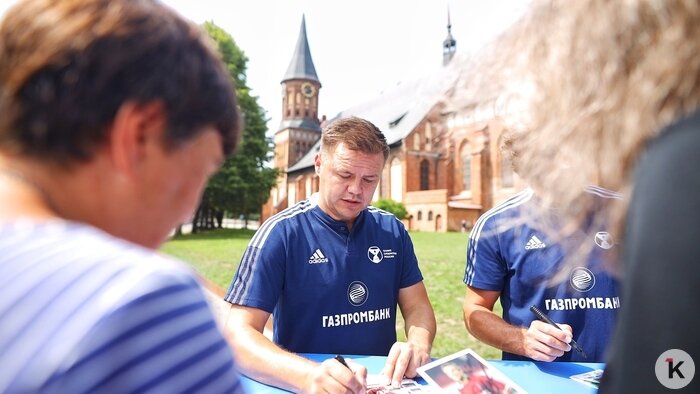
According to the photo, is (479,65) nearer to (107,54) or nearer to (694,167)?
(694,167)

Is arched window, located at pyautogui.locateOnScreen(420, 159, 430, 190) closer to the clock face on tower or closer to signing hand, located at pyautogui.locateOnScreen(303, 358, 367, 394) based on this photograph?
the clock face on tower

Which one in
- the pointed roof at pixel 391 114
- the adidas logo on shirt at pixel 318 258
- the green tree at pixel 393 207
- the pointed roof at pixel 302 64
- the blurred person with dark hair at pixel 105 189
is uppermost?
the pointed roof at pixel 302 64

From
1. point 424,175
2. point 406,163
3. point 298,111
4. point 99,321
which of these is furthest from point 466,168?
point 99,321

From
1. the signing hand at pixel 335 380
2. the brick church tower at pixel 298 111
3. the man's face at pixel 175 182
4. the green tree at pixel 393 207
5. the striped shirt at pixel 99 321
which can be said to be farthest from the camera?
the brick church tower at pixel 298 111

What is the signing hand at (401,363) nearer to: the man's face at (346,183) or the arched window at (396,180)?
the man's face at (346,183)

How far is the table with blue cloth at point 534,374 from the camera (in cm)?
211

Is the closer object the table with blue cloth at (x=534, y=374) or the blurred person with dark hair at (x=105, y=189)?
the blurred person with dark hair at (x=105, y=189)

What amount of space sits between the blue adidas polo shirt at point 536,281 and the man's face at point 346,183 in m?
0.74

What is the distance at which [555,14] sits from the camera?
0.81 metres

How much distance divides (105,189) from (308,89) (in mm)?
66997

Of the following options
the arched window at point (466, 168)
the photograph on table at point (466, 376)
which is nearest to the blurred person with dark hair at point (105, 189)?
the photograph on table at point (466, 376)

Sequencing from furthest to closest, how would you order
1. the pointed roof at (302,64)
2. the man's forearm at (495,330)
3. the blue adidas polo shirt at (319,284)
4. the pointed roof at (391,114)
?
the pointed roof at (302,64) → the pointed roof at (391,114) → the blue adidas polo shirt at (319,284) → the man's forearm at (495,330)

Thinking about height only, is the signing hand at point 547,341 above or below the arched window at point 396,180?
below

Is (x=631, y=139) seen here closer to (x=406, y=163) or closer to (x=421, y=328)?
(x=421, y=328)
